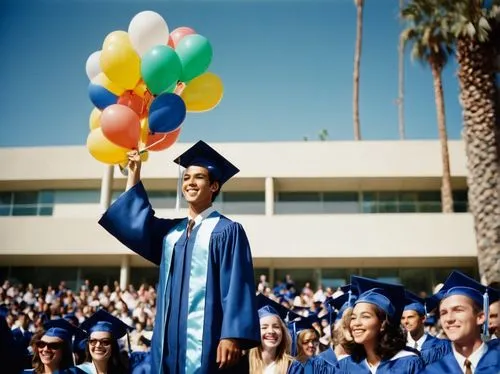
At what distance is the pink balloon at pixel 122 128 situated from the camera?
4059mm

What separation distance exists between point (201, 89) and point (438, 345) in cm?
337

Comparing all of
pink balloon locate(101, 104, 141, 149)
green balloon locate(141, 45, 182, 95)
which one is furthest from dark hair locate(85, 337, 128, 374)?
green balloon locate(141, 45, 182, 95)

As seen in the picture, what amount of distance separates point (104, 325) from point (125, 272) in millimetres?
17260

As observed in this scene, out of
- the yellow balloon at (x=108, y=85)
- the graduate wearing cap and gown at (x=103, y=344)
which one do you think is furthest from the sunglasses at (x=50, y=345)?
the yellow balloon at (x=108, y=85)

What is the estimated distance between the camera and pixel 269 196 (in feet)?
73.9

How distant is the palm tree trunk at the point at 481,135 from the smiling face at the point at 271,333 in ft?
28.7

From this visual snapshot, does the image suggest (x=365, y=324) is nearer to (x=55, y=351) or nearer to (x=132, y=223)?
(x=132, y=223)

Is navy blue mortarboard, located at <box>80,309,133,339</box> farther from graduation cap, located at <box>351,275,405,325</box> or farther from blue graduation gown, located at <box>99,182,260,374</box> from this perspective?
graduation cap, located at <box>351,275,405,325</box>

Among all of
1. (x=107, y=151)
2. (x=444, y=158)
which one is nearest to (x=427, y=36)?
(x=444, y=158)

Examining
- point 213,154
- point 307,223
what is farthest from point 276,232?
point 213,154

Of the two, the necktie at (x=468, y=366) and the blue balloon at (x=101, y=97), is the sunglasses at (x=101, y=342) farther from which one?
the necktie at (x=468, y=366)

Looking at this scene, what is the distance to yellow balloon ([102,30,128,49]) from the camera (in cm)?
478

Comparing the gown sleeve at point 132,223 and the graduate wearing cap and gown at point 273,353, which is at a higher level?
the gown sleeve at point 132,223

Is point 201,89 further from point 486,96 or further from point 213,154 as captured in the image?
point 486,96
